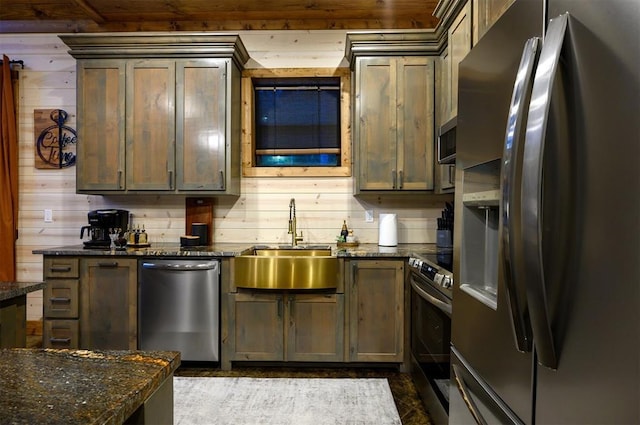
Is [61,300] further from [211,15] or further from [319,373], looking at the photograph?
[211,15]

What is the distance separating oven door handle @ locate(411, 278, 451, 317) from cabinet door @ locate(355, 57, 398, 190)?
98 cm

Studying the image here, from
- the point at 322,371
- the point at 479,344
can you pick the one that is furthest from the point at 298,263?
the point at 479,344

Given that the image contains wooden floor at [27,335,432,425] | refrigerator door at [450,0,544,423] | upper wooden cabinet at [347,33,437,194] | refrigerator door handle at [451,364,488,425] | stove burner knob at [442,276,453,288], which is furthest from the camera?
upper wooden cabinet at [347,33,437,194]

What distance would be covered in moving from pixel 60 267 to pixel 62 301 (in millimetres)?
263

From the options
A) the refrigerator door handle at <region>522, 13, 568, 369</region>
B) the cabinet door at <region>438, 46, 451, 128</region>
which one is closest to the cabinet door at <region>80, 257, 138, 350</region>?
the cabinet door at <region>438, 46, 451, 128</region>

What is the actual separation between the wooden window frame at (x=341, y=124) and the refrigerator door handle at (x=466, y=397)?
2.53 meters

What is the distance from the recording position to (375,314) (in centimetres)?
298

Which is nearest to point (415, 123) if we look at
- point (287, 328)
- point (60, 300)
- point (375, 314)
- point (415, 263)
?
point (415, 263)

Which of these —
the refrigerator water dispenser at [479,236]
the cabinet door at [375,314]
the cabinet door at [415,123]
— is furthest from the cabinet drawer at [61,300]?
the refrigerator water dispenser at [479,236]

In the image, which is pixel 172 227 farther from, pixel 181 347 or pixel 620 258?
pixel 620 258

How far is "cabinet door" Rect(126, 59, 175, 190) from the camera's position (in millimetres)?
3270

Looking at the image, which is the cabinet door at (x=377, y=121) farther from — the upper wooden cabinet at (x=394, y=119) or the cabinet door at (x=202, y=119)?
the cabinet door at (x=202, y=119)

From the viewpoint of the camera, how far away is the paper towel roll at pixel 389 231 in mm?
3398

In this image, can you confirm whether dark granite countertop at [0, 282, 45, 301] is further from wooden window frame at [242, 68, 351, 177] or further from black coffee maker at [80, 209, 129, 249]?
wooden window frame at [242, 68, 351, 177]
